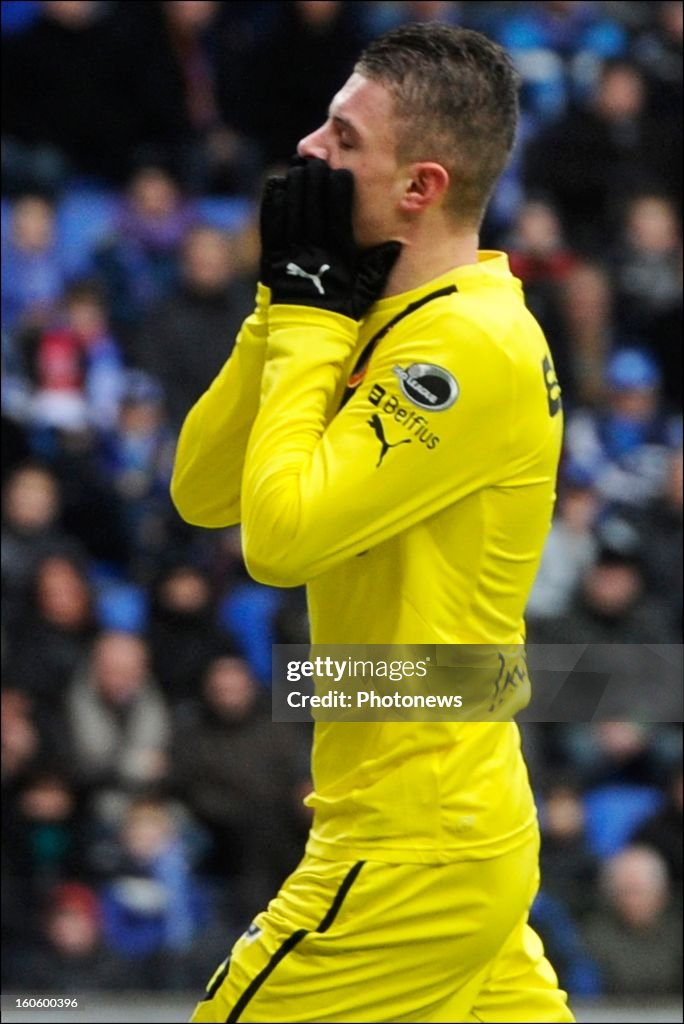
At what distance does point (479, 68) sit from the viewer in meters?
2.90

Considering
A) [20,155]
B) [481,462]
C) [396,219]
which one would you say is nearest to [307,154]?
[396,219]

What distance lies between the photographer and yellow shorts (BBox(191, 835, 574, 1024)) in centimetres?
282

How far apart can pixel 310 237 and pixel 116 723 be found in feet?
11.7

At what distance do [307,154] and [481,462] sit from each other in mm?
580

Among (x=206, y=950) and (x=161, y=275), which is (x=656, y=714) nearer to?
(x=206, y=950)

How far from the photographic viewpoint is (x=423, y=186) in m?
2.88

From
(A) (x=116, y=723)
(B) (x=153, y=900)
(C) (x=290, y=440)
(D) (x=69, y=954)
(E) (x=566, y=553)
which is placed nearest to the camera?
(C) (x=290, y=440)

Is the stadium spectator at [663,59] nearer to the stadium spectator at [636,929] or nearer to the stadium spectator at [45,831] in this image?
the stadium spectator at [636,929]

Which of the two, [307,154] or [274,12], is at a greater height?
[274,12]

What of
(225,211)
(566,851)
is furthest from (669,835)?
(225,211)

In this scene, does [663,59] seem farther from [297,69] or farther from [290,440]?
[290,440]

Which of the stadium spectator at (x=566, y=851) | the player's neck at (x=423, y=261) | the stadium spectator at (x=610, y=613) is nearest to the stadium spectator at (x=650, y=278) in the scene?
the stadium spectator at (x=610, y=613)

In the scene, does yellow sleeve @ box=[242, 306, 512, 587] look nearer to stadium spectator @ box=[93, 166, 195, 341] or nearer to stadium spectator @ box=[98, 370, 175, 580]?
stadium spectator @ box=[98, 370, 175, 580]

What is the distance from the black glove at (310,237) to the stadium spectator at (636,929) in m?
3.64
